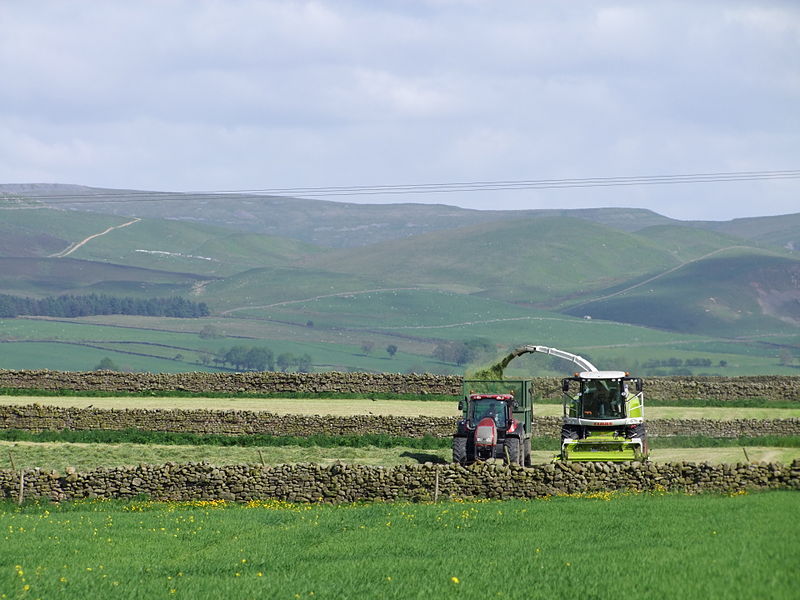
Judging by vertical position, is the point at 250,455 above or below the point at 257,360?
above

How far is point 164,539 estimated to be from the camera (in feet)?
73.6

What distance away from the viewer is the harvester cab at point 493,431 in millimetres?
33062

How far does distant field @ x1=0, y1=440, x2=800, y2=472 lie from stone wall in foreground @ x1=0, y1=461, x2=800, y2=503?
5.66 meters

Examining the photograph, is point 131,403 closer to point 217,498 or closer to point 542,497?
point 217,498

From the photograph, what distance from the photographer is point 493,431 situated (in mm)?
33031

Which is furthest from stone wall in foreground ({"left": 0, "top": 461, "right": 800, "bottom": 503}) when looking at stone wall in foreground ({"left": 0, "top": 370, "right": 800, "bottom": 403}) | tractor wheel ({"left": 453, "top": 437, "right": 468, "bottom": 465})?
stone wall in foreground ({"left": 0, "top": 370, "right": 800, "bottom": 403})

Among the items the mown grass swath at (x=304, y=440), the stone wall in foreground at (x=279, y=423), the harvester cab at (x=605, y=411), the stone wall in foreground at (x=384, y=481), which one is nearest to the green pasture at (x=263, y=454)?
the mown grass swath at (x=304, y=440)

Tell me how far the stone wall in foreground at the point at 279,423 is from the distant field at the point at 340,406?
3603 millimetres

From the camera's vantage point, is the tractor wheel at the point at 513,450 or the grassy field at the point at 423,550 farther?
the tractor wheel at the point at 513,450

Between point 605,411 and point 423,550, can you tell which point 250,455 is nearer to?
point 605,411

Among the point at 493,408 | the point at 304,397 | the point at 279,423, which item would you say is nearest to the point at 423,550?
the point at 493,408

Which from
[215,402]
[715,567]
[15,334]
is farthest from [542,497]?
[15,334]

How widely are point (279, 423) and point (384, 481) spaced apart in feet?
55.7

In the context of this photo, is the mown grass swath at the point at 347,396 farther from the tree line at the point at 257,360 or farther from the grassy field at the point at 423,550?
the tree line at the point at 257,360
